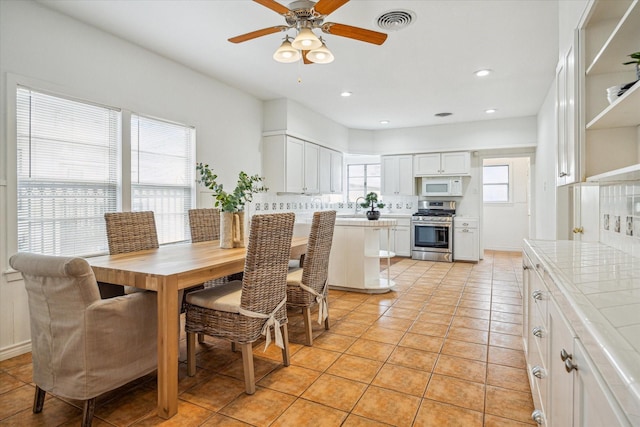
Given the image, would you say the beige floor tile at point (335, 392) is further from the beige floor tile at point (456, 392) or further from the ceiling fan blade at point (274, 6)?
the ceiling fan blade at point (274, 6)

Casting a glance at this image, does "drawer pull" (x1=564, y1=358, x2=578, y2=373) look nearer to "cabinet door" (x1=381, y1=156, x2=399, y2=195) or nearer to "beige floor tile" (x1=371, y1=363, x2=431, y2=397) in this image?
"beige floor tile" (x1=371, y1=363, x2=431, y2=397)

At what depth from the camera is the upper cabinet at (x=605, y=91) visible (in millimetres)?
1621

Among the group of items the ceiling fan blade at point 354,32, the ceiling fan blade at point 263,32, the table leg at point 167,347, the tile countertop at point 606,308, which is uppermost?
the ceiling fan blade at point 263,32

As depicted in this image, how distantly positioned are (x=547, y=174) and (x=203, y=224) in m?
4.37

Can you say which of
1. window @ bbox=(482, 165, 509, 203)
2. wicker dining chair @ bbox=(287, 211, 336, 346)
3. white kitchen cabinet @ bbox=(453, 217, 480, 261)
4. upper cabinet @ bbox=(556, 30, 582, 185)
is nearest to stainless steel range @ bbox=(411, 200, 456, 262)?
white kitchen cabinet @ bbox=(453, 217, 480, 261)

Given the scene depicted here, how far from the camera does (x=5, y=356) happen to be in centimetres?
249

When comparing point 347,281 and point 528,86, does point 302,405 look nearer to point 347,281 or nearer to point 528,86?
point 347,281

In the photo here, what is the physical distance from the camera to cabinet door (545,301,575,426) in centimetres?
95

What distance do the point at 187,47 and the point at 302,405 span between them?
323cm

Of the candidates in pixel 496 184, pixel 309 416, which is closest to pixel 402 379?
pixel 309 416

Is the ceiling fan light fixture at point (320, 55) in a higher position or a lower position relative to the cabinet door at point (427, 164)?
higher

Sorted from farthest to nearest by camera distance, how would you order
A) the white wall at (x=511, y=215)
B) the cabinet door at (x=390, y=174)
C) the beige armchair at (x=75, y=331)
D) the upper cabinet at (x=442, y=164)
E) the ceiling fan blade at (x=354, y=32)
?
the white wall at (x=511, y=215) < the cabinet door at (x=390, y=174) < the upper cabinet at (x=442, y=164) < the ceiling fan blade at (x=354, y=32) < the beige armchair at (x=75, y=331)

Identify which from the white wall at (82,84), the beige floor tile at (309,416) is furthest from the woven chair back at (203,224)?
the beige floor tile at (309,416)

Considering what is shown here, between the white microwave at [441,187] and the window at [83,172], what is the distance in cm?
470
